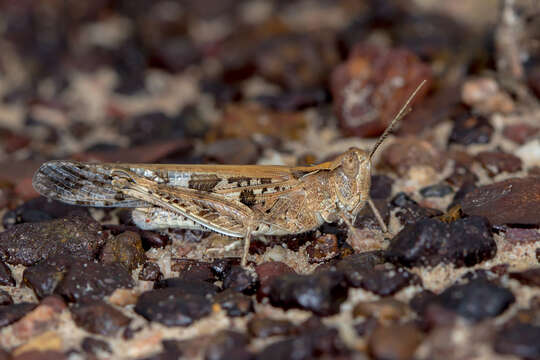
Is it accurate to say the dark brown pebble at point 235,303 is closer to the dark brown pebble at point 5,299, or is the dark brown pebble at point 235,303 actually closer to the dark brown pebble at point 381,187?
the dark brown pebble at point 5,299

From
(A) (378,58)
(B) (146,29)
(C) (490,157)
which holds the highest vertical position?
(B) (146,29)

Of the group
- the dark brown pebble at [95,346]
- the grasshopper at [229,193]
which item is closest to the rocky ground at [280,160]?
the dark brown pebble at [95,346]

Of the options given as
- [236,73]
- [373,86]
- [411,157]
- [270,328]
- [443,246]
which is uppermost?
[236,73]

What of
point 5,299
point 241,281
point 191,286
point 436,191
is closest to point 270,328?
point 241,281

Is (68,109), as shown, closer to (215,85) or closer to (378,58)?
(215,85)

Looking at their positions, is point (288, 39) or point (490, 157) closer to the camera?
point (490, 157)

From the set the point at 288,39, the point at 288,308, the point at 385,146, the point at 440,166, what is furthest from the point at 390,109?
the point at 288,308

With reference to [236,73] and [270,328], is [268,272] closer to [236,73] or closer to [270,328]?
[270,328]

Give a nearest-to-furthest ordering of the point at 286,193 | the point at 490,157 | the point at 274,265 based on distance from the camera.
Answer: the point at 274,265 < the point at 286,193 < the point at 490,157
